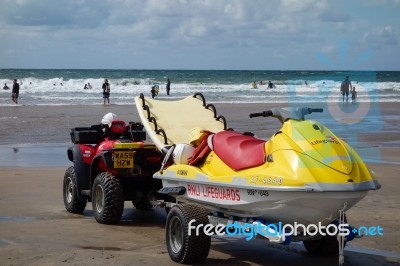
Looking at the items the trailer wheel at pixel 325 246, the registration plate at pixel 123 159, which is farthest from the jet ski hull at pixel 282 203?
the registration plate at pixel 123 159

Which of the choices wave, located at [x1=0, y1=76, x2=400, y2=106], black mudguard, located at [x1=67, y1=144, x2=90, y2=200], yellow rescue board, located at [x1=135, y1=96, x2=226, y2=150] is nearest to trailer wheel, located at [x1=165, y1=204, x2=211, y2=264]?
yellow rescue board, located at [x1=135, y1=96, x2=226, y2=150]

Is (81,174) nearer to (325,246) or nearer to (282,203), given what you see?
(325,246)

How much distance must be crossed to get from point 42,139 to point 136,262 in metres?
15.3

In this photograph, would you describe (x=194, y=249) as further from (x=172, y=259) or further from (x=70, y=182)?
(x=70, y=182)

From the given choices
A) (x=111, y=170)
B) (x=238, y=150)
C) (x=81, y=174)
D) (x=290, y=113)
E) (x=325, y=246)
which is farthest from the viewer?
(x=81, y=174)

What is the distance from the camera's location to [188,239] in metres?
7.61

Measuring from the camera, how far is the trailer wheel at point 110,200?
9.87 meters

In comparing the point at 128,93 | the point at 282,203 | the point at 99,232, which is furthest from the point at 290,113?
the point at 128,93

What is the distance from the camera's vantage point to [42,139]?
888 inches

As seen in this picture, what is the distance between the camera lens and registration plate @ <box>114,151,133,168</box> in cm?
992

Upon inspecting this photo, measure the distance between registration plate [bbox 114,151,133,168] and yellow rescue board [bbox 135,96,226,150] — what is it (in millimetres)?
455

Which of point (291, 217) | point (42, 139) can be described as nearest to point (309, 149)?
point (291, 217)

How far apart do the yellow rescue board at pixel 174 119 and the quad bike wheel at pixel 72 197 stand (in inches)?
65.1

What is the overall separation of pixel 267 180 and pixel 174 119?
342 cm
